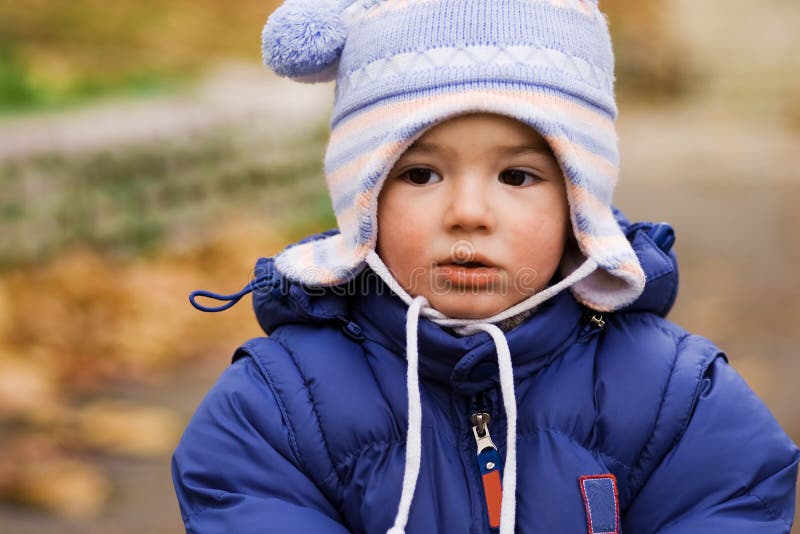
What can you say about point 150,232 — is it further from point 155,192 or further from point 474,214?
point 474,214

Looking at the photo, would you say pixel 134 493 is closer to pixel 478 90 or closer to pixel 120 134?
pixel 478 90

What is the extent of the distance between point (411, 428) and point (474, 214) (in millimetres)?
357

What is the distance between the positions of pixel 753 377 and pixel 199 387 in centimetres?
209

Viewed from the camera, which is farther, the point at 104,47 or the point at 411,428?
the point at 104,47

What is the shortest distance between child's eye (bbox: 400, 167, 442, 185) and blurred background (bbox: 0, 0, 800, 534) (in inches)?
65.5

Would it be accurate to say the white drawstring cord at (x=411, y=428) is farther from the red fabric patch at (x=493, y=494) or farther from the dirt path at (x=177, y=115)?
the dirt path at (x=177, y=115)

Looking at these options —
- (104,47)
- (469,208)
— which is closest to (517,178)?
(469,208)

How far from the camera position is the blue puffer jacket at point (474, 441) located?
1.72 m

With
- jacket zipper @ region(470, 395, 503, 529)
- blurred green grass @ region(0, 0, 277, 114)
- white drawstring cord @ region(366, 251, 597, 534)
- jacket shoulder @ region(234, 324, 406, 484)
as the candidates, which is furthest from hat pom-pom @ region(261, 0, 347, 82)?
blurred green grass @ region(0, 0, 277, 114)

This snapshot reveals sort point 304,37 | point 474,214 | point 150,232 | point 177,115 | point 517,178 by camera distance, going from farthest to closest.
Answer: point 177,115 < point 150,232 < point 304,37 < point 517,178 < point 474,214

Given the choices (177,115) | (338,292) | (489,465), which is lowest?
(489,465)

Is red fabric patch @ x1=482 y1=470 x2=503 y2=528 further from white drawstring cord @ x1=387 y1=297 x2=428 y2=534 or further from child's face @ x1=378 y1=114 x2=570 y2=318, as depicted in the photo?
child's face @ x1=378 y1=114 x2=570 y2=318

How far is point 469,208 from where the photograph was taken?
66.6 inches

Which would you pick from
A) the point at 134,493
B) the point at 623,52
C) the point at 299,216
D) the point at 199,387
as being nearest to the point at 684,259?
the point at 299,216
